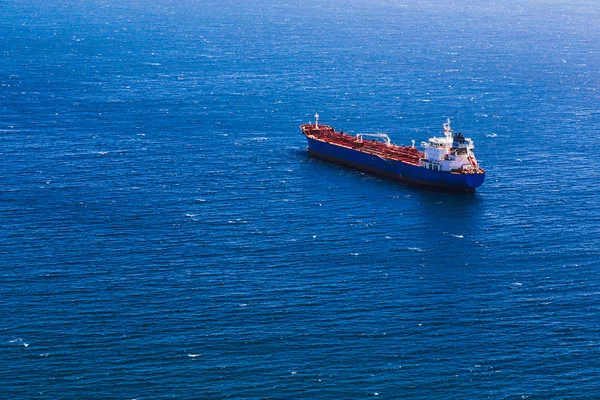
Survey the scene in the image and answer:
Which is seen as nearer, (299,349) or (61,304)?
(299,349)

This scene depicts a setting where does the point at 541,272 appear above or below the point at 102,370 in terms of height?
above

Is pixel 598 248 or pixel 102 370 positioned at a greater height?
pixel 598 248

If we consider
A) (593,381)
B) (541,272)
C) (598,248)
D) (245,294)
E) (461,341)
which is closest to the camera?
(593,381)

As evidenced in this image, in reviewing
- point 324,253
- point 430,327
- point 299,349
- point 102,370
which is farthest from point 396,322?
point 102,370

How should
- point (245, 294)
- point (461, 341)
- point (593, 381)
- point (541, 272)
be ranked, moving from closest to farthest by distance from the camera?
point (593, 381), point (461, 341), point (245, 294), point (541, 272)

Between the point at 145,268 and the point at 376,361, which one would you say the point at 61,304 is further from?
the point at 376,361

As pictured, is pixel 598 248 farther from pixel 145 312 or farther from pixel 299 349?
pixel 145 312

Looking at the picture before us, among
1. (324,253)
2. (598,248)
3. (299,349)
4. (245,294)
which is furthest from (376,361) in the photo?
(598,248)

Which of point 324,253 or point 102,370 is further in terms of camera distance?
point 324,253

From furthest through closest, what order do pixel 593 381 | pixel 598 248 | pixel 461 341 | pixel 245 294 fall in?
pixel 598 248, pixel 245 294, pixel 461 341, pixel 593 381
